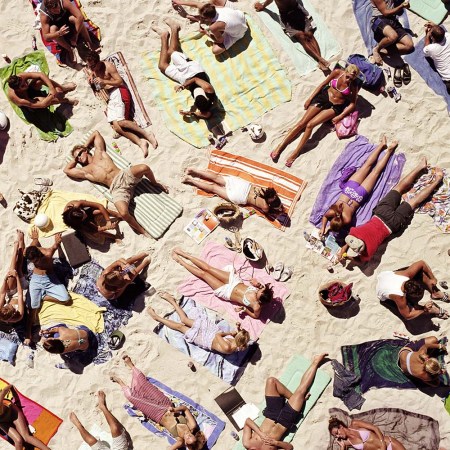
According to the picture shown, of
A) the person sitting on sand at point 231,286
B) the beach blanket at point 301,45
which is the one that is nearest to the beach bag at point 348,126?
the beach blanket at point 301,45

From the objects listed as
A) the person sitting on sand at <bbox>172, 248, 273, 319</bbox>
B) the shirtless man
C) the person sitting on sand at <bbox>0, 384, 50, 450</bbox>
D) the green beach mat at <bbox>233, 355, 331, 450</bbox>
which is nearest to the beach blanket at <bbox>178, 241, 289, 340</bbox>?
the person sitting on sand at <bbox>172, 248, 273, 319</bbox>

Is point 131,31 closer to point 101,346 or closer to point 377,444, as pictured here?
point 101,346

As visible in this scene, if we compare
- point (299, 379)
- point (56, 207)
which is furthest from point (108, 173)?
point (299, 379)

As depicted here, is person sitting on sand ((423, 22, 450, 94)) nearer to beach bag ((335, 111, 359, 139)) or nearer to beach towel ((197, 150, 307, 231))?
beach bag ((335, 111, 359, 139))

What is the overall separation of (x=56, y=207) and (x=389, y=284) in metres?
5.07

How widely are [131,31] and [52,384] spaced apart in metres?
5.62

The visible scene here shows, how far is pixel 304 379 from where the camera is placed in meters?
7.68

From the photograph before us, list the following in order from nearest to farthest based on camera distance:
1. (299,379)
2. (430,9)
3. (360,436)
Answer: (360,436) → (299,379) → (430,9)

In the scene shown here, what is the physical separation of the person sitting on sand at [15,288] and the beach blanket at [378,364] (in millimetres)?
A: 4751

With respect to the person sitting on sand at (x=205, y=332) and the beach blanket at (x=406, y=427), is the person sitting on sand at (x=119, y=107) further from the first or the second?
the beach blanket at (x=406, y=427)

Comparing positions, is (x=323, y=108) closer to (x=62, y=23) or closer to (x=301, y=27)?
(x=301, y=27)

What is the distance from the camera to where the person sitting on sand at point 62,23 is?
8.48 meters

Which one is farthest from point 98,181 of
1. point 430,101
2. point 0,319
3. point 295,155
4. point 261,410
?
point 430,101

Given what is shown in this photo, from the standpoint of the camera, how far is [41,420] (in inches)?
323
